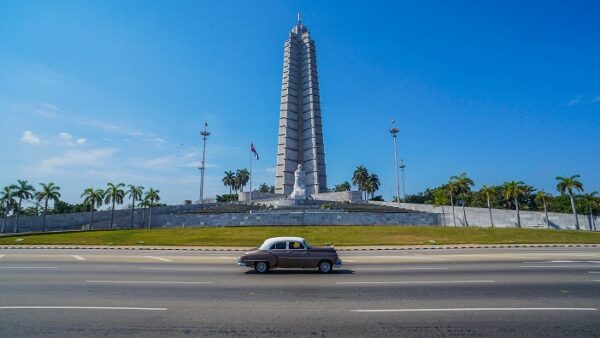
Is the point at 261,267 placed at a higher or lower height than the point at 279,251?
lower

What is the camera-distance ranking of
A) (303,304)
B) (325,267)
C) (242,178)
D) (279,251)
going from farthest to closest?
(242,178), (279,251), (325,267), (303,304)

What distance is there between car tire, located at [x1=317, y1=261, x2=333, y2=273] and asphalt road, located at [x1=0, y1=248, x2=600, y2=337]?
0.49 metres

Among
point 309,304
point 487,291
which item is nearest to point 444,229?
point 487,291

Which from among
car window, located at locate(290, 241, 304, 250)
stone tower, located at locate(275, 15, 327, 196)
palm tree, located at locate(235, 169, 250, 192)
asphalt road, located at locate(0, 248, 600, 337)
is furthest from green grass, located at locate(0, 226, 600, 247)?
palm tree, located at locate(235, 169, 250, 192)

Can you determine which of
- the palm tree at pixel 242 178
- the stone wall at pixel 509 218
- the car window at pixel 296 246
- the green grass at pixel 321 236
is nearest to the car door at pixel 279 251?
the car window at pixel 296 246

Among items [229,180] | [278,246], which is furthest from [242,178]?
[278,246]

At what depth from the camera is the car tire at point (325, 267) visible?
14.6 metres

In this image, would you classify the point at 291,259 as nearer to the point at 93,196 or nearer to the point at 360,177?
the point at 93,196

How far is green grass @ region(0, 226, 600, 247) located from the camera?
3556 cm

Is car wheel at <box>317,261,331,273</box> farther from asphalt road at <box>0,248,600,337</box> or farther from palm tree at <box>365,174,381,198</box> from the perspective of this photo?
palm tree at <box>365,174,381,198</box>

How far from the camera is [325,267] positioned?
48.0 feet

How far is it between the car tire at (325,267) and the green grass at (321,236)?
801 inches

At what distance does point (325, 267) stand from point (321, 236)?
2498 centimetres

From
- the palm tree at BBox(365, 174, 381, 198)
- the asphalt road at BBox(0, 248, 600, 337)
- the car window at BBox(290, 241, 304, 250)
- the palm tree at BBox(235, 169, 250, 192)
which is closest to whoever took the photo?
the asphalt road at BBox(0, 248, 600, 337)
